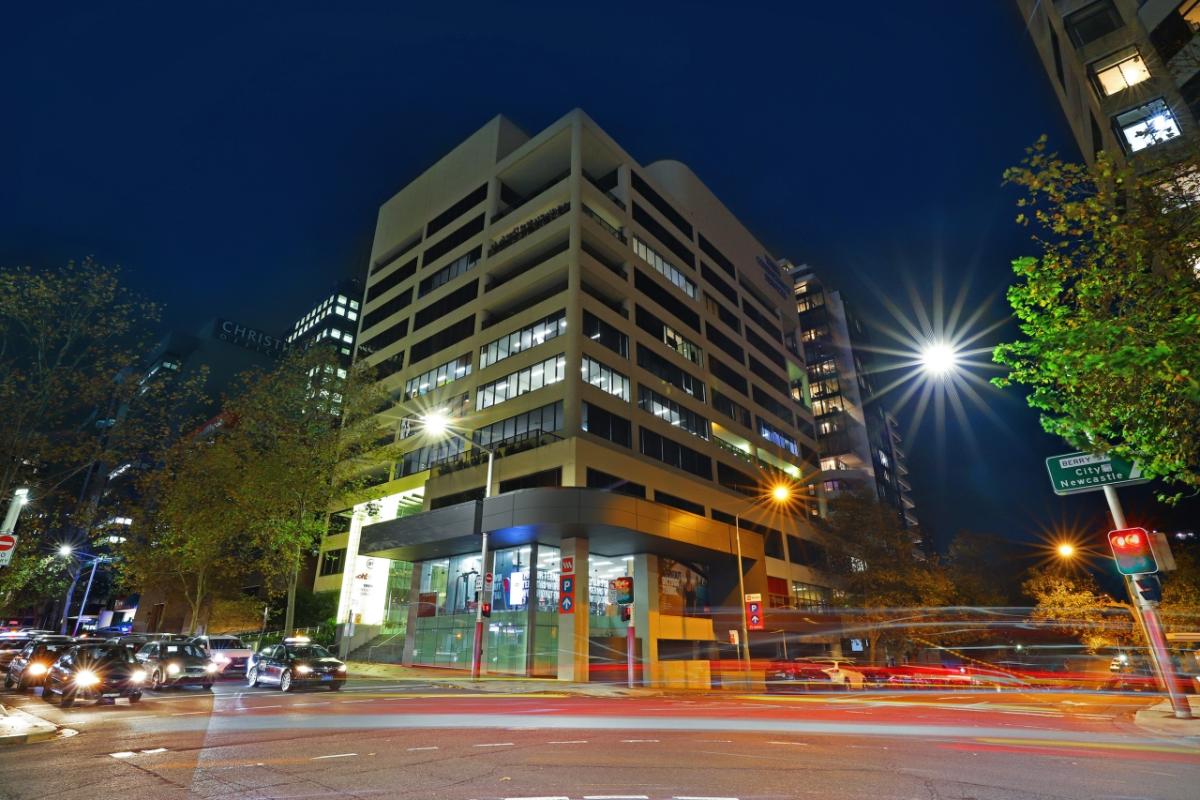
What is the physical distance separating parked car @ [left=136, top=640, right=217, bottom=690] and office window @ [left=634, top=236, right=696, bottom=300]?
38041 mm

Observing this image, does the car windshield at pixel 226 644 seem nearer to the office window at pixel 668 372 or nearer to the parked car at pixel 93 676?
the parked car at pixel 93 676

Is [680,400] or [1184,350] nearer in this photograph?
[1184,350]

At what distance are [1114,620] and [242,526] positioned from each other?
55.2 metres

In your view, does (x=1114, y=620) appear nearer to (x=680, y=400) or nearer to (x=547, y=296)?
(x=680, y=400)

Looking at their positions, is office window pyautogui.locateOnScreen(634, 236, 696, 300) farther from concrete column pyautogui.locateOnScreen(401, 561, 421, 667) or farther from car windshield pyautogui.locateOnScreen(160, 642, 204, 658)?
car windshield pyautogui.locateOnScreen(160, 642, 204, 658)

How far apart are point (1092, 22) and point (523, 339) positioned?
33.2 m

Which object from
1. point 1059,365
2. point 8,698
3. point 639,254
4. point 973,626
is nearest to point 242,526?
point 8,698

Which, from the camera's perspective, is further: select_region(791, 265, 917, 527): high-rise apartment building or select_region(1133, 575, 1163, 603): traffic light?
select_region(791, 265, 917, 527): high-rise apartment building

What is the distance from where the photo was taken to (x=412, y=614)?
38.5 m

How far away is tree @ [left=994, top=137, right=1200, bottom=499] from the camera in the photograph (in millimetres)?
9312

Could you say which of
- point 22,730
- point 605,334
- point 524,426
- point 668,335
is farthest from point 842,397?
point 22,730

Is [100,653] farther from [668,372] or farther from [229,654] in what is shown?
[668,372]

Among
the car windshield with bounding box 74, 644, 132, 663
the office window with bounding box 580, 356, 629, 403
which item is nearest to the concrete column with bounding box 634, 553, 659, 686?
the office window with bounding box 580, 356, 629, 403

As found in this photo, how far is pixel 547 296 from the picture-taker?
44312 mm
